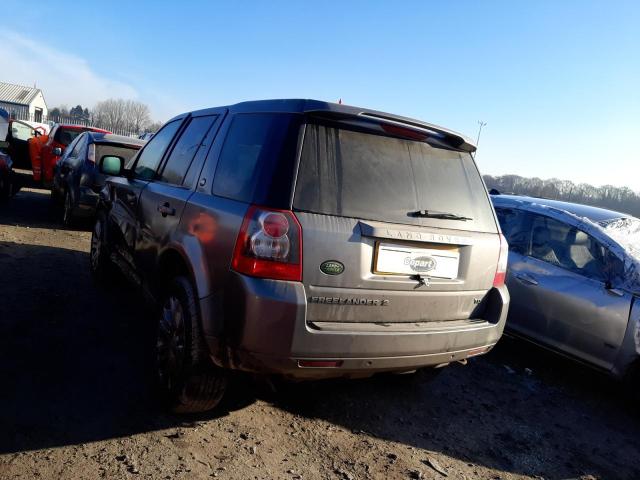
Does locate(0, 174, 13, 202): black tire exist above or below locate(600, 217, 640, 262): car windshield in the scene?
below

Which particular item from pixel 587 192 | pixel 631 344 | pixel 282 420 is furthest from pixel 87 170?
pixel 587 192

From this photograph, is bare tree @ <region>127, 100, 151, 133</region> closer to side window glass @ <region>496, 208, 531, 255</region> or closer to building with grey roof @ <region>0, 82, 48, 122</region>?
building with grey roof @ <region>0, 82, 48, 122</region>

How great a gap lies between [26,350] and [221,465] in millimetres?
1912

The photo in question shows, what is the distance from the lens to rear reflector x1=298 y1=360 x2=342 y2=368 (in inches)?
92.5

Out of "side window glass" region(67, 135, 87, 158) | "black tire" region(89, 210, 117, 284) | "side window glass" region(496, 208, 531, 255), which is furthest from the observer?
"side window glass" region(67, 135, 87, 158)

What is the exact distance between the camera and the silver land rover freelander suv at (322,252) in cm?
230

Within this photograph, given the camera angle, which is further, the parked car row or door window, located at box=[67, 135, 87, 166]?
door window, located at box=[67, 135, 87, 166]

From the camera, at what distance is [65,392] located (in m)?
3.01

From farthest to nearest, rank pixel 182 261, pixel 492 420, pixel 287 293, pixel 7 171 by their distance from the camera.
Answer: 1. pixel 7 171
2. pixel 492 420
3. pixel 182 261
4. pixel 287 293

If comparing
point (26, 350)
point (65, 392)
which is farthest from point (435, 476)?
point (26, 350)

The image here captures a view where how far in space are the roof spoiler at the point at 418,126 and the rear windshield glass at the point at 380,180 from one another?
0.07 meters

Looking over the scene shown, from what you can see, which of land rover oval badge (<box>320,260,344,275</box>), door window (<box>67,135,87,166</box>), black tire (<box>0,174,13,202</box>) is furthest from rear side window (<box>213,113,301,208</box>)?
black tire (<box>0,174,13,202</box>)

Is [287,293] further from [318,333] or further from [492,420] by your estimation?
[492,420]

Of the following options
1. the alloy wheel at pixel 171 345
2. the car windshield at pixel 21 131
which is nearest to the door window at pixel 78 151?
the alloy wheel at pixel 171 345
